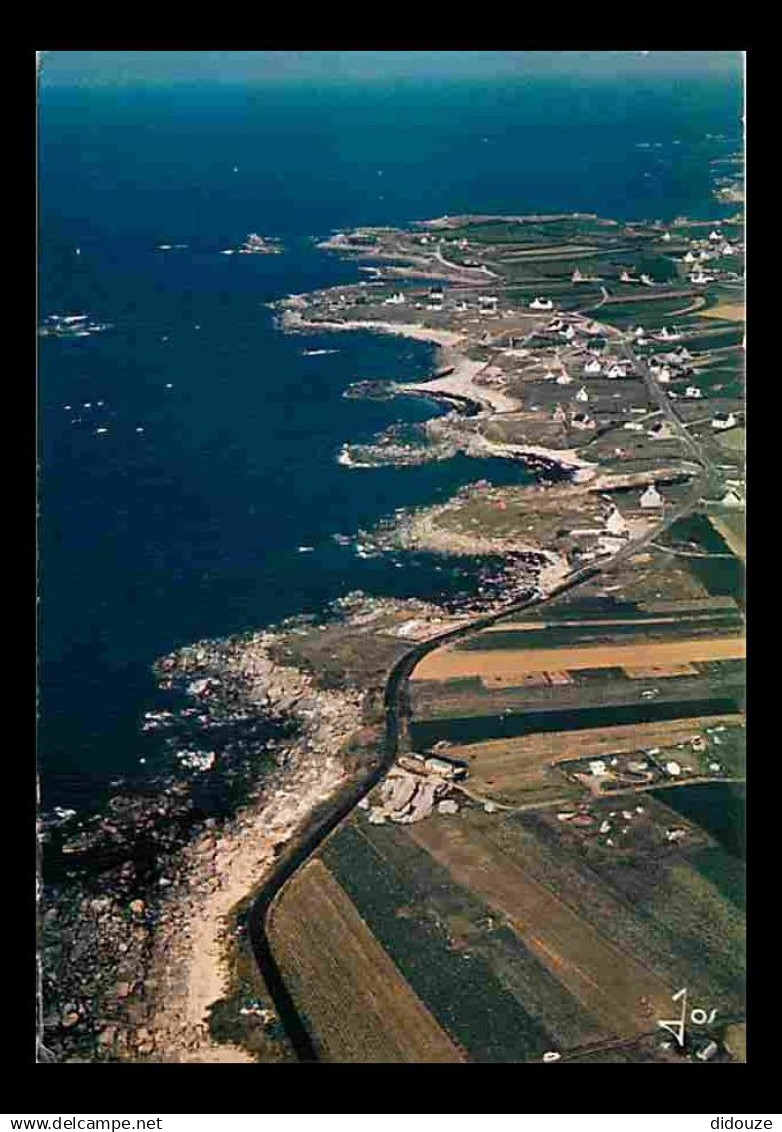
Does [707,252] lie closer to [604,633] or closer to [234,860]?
[604,633]

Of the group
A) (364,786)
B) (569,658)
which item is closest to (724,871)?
(364,786)

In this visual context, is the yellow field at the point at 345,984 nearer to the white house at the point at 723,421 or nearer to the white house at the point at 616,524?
the white house at the point at 616,524

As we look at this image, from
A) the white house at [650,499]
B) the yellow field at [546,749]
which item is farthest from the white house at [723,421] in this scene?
the yellow field at [546,749]

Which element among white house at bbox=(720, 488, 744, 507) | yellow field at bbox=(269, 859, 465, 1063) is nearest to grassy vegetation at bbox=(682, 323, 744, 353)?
white house at bbox=(720, 488, 744, 507)

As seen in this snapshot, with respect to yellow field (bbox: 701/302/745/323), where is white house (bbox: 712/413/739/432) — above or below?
below

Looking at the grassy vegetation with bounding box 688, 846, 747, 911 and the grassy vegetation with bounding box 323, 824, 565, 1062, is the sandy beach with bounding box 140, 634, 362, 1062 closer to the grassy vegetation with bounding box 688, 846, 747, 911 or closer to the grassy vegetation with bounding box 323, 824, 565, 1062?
the grassy vegetation with bounding box 323, 824, 565, 1062

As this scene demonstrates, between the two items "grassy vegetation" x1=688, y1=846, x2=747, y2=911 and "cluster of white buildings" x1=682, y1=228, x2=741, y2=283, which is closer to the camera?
"grassy vegetation" x1=688, y1=846, x2=747, y2=911
